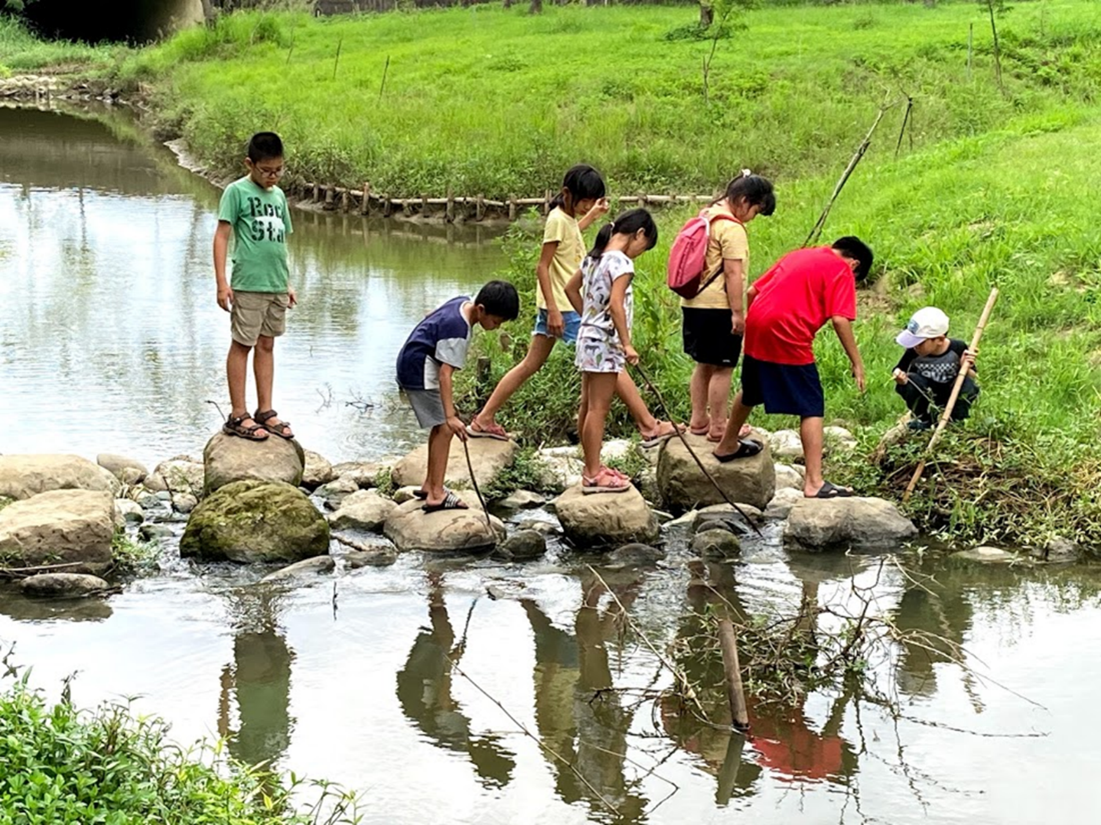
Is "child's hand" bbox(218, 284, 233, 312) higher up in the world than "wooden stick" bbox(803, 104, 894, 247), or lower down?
lower down

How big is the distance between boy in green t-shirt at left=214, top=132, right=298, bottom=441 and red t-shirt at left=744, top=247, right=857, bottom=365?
107 inches

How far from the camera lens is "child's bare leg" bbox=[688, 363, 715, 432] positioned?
8.40m

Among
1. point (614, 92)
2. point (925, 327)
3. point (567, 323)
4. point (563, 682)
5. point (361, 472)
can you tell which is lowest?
point (563, 682)

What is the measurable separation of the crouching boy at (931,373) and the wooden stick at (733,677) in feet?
10.3

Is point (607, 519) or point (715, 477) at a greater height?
point (715, 477)

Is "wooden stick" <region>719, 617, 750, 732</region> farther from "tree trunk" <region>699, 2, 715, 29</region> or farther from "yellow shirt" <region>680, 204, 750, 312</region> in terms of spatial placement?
"tree trunk" <region>699, 2, 715, 29</region>

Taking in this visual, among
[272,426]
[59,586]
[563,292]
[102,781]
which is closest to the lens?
[102,781]

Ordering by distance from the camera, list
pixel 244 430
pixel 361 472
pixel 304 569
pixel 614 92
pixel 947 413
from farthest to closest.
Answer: pixel 614 92
pixel 361 472
pixel 244 430
pixel 947 413
pixel 304 569

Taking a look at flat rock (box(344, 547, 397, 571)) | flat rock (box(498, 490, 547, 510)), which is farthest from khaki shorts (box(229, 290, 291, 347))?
flat rock (box(498, 490, 547, 510))

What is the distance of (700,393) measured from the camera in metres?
8.40

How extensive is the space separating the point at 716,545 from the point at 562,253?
6.76 feet

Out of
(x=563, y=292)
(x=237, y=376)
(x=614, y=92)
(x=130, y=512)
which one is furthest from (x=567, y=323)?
(x=614, y=92)

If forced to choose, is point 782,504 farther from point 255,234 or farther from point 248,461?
point 255,234

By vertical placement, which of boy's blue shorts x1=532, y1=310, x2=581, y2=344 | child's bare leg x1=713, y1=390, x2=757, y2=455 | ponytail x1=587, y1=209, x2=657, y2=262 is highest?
ponytail x1=587, y1=209, x2=657, y2=262
